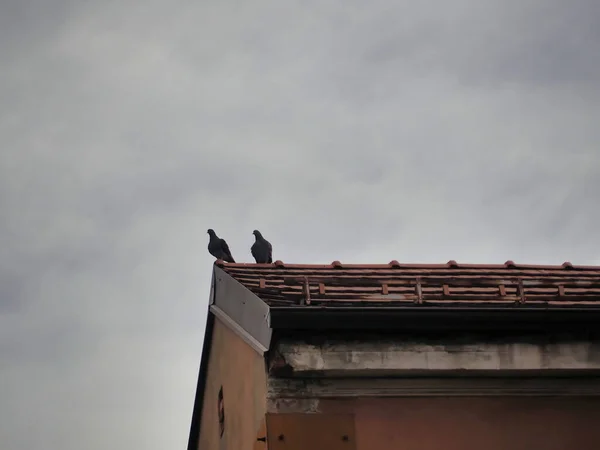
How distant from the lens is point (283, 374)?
26.6 feet

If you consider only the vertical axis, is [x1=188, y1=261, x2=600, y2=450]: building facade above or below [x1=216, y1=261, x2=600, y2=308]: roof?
below

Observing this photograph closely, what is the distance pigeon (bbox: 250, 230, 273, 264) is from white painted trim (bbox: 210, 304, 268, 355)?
2.15m

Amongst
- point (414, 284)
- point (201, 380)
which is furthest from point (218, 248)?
point (414, 284)

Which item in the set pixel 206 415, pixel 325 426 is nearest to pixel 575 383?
pixel 325 426

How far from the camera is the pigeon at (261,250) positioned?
12336mm

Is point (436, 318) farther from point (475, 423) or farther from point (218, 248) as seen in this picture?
point (218, 248)

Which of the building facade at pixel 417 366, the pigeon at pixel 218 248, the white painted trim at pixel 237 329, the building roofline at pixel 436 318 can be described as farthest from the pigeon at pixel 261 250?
the building roofline at pixel 436 318

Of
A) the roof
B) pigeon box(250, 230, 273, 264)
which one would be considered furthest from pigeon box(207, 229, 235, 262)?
the roof

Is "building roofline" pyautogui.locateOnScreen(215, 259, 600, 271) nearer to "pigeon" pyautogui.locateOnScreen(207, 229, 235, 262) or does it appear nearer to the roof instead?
the roof

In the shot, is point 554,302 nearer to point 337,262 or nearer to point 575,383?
point 575,383

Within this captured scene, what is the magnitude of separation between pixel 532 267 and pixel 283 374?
3149mm

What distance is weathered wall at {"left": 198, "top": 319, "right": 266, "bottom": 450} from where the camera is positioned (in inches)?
341

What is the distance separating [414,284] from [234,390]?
234 cm

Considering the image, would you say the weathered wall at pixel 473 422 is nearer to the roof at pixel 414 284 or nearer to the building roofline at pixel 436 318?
the building roofline at pixel 436 318
